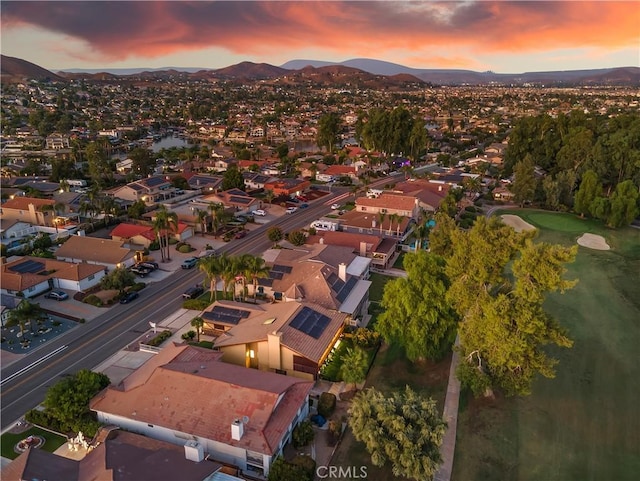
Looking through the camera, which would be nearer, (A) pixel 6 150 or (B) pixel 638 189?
(B) pixel 638 189

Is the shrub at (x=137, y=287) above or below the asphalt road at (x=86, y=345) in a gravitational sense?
above

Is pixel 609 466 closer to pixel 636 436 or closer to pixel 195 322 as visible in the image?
Answer: pixel 636 436

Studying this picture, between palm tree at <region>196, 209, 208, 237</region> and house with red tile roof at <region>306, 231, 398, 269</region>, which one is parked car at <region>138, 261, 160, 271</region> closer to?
palm tree at <region>196, 209, 208, 237</region>

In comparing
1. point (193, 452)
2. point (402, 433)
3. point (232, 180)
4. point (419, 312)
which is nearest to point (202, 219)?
point (232, 180)

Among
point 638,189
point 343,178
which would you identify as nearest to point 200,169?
point 343,178

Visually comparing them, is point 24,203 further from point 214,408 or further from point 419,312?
point 419,312

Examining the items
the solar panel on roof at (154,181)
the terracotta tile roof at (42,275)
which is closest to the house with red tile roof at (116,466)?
the terracotta tile roof at (42,275)

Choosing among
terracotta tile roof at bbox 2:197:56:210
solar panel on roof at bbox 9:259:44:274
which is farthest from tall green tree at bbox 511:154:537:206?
terracotta tile roof at bbox 2:197:56:210

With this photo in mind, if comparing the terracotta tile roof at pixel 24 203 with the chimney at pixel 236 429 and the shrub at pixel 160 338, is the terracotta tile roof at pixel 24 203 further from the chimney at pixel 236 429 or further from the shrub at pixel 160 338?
the chimney at pixel 236 429
